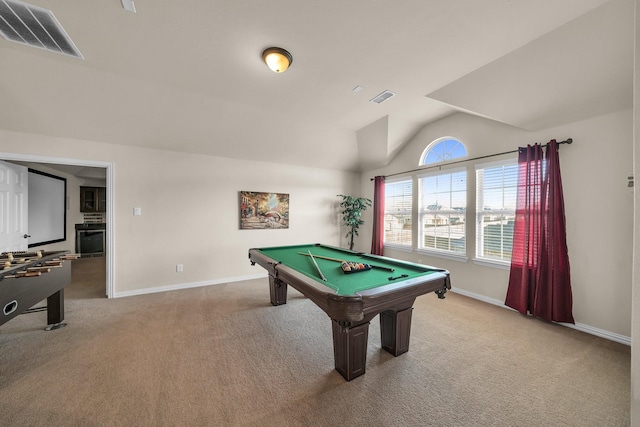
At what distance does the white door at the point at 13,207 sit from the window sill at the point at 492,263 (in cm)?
677

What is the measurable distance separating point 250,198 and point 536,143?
14.7 ft

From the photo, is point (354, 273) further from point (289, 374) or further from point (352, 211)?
point (352, 211)

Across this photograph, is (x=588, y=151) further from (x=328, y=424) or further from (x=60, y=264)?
(x=60, y=264)

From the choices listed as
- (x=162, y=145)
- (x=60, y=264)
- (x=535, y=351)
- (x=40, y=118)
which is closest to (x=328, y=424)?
(x=535, y=351)

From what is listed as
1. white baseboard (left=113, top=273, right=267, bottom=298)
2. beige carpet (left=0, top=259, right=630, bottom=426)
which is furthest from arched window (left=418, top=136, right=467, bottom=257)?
white baseboard (left=113, top=273, right=267, bottom=298)

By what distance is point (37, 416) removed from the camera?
1.49 metres

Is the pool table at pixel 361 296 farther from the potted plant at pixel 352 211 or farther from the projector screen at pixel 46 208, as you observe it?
the projector screen at pixel 46 208

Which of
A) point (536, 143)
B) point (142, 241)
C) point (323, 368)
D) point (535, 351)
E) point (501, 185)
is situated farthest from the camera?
point (142, 241)

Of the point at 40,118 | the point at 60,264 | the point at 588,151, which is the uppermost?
the point at 40,118

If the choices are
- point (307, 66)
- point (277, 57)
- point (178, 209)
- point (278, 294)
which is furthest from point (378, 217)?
point (178, 209)

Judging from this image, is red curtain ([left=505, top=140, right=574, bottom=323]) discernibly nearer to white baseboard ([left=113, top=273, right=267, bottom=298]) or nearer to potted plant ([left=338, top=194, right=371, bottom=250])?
potted plant ([left=338, top=194, right=371, bottom=250])

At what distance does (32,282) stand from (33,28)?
2.22 meters

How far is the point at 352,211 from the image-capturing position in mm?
5465

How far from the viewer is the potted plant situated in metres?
5.48
